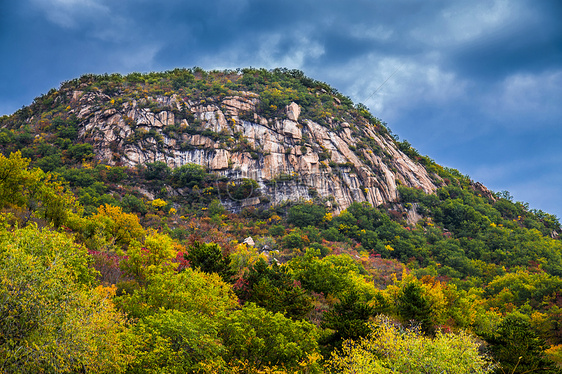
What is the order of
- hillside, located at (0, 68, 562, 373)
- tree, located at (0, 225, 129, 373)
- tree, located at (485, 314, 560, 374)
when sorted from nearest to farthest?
1. tree, located at (0, 225, 129, 373)
2. hillside, located at (0, 68, 562, 373)
3. tree, located at (485, 314, 560, 374)

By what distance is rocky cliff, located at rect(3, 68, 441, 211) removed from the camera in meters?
91.7

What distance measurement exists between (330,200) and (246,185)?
2088cm

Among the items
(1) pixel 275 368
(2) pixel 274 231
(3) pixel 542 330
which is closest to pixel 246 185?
(2) pixel 274 231

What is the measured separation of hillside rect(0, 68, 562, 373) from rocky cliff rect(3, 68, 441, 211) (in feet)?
1.76

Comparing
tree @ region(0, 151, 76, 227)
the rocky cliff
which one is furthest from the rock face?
tree @ region(0, 151, 76, 227)

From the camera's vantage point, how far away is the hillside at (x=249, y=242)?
19516mm

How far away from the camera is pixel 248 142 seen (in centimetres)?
9844

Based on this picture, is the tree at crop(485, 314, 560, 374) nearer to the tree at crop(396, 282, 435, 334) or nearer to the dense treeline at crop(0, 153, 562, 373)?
the dense treeline at crop(0, 153, 562, 373)

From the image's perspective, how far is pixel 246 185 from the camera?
8869 cm

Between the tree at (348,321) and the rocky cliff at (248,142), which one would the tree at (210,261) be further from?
the rocky cliff at (248,142)

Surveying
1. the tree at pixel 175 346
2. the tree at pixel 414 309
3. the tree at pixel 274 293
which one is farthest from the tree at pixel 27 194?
the tree at pixel 414 309

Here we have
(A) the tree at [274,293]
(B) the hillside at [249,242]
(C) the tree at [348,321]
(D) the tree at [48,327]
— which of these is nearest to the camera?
(D) the tree at [48,327]

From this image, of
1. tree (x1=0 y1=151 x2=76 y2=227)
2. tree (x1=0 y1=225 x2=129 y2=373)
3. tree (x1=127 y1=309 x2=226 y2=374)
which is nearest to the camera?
tree (x1=0 y1=225 x2=129 y2=373)

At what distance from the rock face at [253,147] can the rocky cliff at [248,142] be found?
10.0 inches
